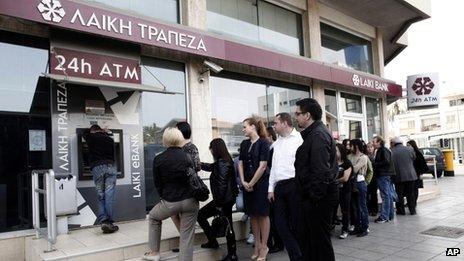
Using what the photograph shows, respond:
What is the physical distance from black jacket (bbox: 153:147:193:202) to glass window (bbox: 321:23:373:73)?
848 centimetres

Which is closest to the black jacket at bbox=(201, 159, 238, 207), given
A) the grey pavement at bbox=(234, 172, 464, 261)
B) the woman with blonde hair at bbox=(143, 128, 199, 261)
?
the woman with blonde hair at bbox=(143, 128, 199, 261)

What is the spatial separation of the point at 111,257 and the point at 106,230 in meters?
0.97

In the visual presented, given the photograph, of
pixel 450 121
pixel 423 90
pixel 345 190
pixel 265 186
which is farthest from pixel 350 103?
pixel 450 121

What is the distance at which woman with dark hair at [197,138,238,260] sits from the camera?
5.25m

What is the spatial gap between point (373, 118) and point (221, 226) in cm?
1049

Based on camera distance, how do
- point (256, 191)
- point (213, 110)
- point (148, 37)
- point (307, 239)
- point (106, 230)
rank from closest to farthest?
point (307, 239)
point (256, 191)
point (106, 230)
point (148, 37)
point (213, 110)

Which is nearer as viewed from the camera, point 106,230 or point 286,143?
point 286,143

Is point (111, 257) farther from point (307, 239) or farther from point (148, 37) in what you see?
point (148, 37)

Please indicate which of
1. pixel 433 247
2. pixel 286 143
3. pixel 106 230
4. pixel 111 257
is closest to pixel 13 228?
pixel 106 230

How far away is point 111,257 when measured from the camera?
5016 millimetres

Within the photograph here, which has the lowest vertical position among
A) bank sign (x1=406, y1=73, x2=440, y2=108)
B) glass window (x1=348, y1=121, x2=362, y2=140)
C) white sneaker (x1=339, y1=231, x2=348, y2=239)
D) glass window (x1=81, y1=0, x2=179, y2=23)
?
white sneaker (x1=339, y1=231, x2=348, y2=239)

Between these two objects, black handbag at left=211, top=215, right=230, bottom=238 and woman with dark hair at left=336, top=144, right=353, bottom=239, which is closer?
black handbag at left=211, top=215, right=230, bottom=238

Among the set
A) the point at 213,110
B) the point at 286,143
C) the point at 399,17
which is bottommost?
the point at 286,143

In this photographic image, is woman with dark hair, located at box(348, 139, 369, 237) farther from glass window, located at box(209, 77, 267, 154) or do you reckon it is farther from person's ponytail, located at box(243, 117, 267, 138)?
glass window, located at box(209, 77, 267, 154)
